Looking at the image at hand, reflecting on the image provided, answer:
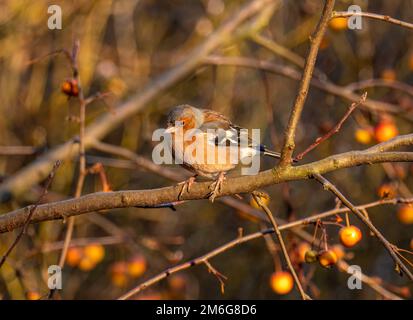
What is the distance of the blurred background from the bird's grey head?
5.91ft

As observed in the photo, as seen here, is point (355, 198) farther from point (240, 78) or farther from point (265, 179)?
point (265, 179)

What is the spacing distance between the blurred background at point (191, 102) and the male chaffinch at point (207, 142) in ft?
5.99

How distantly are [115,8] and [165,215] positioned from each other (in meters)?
2.63

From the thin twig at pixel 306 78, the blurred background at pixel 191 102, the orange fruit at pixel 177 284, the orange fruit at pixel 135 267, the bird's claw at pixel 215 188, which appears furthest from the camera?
the blurred background at pixel 191 102

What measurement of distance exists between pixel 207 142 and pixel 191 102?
366cm

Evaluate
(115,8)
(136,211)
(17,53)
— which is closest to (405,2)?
(115,8)

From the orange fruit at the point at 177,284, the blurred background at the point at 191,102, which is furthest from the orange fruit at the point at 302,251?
the orange fruit at the point at 177,284

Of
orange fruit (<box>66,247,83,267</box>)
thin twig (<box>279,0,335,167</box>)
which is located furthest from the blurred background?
thin twig (<box>279,0,335,167</box>)

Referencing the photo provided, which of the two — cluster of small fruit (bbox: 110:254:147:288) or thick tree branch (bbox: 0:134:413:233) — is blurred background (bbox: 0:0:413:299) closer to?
cluster of small fruit (bbox: 110:254:147:288)

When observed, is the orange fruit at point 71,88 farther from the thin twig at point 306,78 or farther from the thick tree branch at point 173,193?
the thin twig at point 306,78

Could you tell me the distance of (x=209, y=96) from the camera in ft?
24.4

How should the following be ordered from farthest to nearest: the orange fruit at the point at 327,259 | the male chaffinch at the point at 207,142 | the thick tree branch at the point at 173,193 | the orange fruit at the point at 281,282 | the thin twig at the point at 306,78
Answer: the orange fruit at the point at 281,282 < the male chaffinch at the point at 207,142 < the orange fruit at the point at 327,259 < the thick tree branch at the point at 173,193 < the thin twig at the point at 306,78

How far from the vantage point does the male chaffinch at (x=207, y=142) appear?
3.77 m

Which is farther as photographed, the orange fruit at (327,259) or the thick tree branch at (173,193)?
the orange fruit at (327,259)
